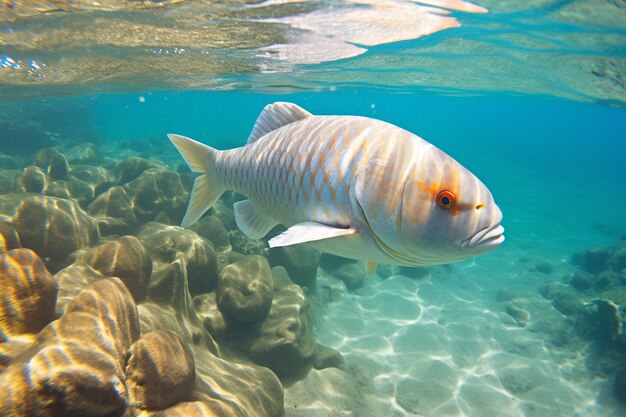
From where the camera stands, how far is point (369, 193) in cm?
212

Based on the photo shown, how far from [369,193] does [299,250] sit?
759 cm

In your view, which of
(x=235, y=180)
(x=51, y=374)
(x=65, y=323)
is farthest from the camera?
(x=235, y=180)

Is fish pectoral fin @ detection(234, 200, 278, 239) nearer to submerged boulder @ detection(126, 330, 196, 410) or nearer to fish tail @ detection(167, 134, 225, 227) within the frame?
fish tail @ detection(167, 134, 225, 227)

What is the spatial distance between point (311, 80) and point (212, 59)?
8760 mm

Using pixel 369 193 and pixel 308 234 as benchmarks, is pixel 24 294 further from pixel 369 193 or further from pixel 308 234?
pixel 369 193

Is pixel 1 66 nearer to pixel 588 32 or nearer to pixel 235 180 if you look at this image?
pixel 235 180

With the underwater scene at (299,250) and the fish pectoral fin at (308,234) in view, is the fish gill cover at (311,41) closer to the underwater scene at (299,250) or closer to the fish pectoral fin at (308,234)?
the underwater scene at (299,250)

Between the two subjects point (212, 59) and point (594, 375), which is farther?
point (212, 59)

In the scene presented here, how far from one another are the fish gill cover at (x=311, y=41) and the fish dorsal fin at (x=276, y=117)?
677cm

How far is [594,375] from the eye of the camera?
28.8 ft

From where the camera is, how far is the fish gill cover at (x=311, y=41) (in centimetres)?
939

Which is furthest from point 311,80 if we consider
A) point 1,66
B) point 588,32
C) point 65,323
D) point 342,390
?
point 65,323

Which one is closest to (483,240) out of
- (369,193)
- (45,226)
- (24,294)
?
(369,193)

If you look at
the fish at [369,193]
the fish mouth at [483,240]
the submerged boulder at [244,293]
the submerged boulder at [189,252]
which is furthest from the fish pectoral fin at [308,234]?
the submerged boulder at [189,252]
